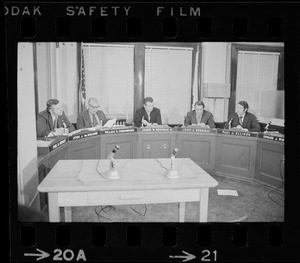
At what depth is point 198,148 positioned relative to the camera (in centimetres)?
461

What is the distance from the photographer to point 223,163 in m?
4.51

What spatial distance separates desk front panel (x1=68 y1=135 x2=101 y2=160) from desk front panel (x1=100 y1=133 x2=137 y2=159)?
110 millimetres

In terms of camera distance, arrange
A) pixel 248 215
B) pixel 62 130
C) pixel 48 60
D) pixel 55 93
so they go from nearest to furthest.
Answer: pixel 248 215 → pixel 62 130 → pixel 48 60 → pixel 55 93

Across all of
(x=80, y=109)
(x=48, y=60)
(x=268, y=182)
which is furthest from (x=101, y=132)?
(x=268, y=182)

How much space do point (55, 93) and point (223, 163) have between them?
301 centimetres

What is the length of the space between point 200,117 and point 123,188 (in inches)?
125

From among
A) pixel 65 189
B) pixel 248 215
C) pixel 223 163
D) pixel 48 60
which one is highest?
pixel 48 60

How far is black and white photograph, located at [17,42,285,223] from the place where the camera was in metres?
2.24

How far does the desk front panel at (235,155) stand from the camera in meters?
4.23

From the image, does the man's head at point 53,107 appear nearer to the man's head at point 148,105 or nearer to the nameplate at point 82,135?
the nameplate at point 82,135

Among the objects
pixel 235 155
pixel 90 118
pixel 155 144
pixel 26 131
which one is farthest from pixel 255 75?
pixel 26 131
